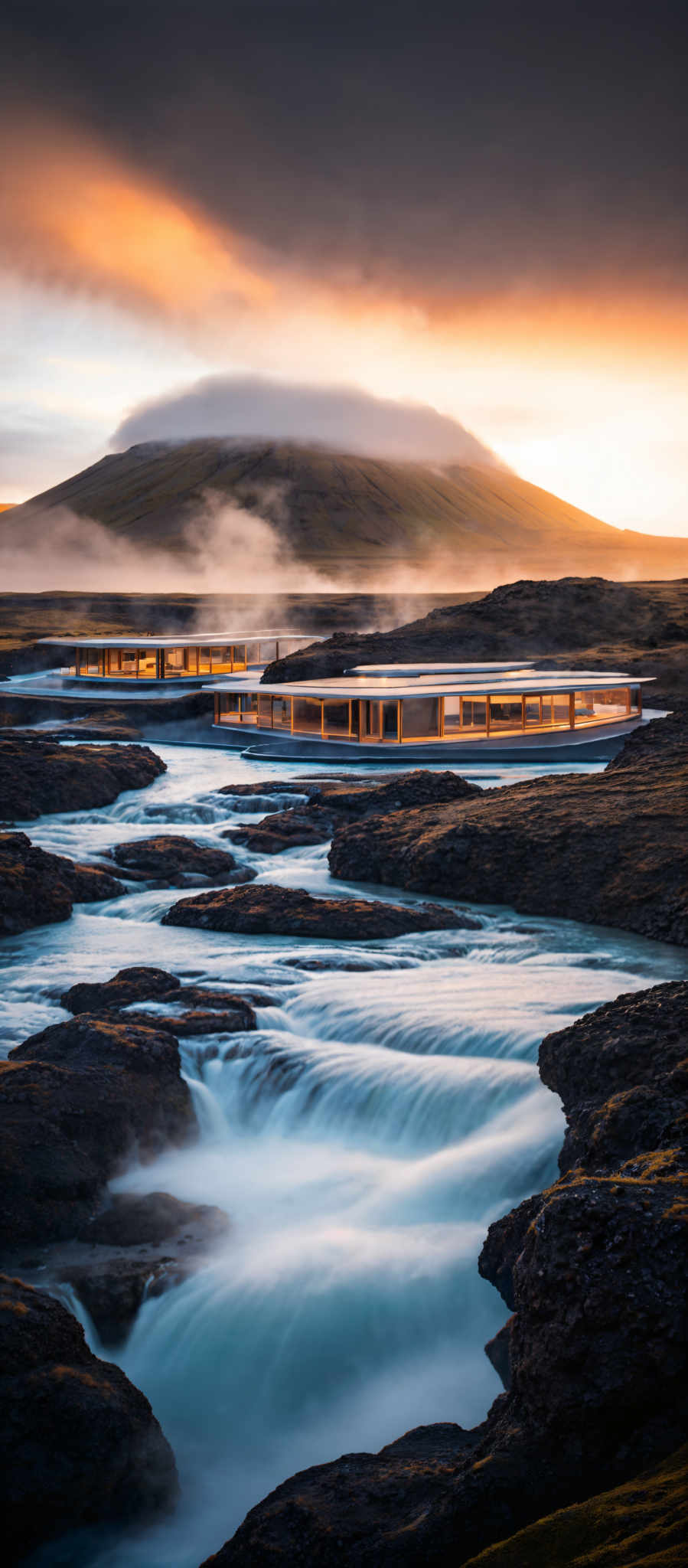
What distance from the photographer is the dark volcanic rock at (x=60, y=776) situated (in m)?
31.1

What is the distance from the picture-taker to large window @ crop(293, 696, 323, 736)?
154 feet

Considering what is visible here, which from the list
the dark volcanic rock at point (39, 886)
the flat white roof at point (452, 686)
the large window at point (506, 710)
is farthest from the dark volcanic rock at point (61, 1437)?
the large window at point (506, 710)

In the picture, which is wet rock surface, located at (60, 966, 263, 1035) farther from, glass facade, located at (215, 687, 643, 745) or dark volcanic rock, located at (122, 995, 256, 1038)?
glass facade, located at (215, 687, 643, 745)

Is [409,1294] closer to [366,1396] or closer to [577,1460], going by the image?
[366,1396]

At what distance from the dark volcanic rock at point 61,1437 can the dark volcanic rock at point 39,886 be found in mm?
13204

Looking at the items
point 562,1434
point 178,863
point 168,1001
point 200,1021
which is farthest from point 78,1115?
point 178,863

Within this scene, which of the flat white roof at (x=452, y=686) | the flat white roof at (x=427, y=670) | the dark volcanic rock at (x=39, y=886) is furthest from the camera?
the flat white roof at (x=427, y=670)

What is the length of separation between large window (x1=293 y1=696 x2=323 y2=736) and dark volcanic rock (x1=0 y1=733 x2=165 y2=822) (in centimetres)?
1035

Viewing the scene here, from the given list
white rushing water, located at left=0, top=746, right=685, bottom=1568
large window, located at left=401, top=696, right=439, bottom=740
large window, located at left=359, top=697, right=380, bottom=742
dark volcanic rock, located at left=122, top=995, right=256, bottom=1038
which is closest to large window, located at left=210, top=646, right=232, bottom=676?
large window, located at left=359, top=697, right=380, bottom=742

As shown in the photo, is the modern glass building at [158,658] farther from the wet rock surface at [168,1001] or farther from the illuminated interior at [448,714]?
the wet rock surface at [168,1001]

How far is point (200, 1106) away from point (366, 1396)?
Answer: 4608mm

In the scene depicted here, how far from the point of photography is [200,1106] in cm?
1305

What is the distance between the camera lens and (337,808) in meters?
29.2

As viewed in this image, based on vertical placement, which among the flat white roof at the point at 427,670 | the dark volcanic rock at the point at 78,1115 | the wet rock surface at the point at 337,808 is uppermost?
the flat white roof at the point at 427,670
